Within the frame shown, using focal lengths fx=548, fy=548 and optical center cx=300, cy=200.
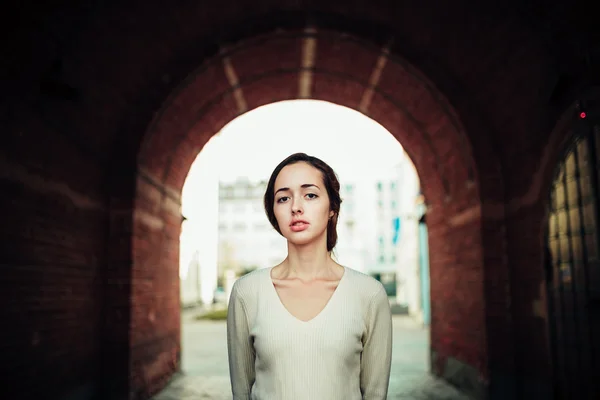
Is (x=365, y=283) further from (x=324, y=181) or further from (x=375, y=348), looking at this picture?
(x=324, y=181)

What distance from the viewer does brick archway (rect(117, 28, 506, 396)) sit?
6422mm

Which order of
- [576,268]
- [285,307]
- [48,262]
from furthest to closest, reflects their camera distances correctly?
1. [48,262]
2. [576,268]
3. [285,307]

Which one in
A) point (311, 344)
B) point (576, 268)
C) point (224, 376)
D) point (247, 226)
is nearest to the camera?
point (311, 344)

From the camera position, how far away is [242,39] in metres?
6.25

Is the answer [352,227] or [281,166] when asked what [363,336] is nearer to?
[281,166]

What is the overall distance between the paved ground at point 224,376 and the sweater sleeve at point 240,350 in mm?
5084

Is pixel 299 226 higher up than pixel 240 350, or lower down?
higher up

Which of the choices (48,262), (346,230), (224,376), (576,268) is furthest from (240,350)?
(346,230)

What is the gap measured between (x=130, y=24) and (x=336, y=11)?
7.37ft

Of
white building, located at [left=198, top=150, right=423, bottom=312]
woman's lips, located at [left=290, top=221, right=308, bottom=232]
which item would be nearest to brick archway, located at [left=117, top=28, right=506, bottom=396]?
woman's lips, located at [left=290, top=221, right=308, bottom=232]

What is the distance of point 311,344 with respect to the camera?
1946mm

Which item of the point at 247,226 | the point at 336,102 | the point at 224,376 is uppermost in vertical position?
the point at 247,226

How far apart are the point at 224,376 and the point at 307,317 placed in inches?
274

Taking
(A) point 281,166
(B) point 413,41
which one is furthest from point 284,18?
(A) point 281,166
